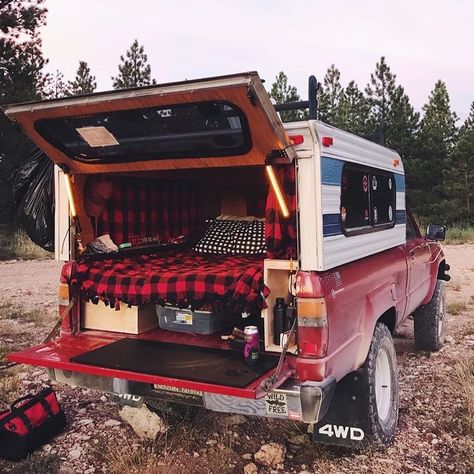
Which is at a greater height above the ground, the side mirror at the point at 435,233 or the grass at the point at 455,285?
the side mirror at the point at 435,233

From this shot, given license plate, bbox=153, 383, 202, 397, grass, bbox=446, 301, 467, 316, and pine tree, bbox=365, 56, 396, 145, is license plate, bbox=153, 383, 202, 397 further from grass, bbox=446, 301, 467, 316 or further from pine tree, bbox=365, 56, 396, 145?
pine tree, bbox=365, 56, 396, 145

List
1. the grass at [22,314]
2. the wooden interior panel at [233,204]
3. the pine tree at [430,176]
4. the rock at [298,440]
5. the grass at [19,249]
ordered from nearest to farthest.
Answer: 1. the rock at [298,440]
2. the wooden interior panel at [233,204]
3. the grass at [22,314]
4. the grass at [19,249]
5. the pine tree at [430,176]

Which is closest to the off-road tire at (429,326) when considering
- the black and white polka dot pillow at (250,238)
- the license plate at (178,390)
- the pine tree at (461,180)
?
the black and white polka dot pillow at (250,238)

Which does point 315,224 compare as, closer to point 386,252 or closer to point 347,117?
point 386,252

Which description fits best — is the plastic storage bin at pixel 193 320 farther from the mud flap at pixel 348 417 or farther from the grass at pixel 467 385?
the grass at pixel 467 385

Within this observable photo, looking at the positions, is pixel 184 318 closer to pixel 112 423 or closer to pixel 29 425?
pixel 112 423

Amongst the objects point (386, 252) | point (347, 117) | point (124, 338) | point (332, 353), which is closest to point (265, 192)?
point (386, 252)

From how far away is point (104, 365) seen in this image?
319cm

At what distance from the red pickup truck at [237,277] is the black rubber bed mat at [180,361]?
Answer: 0.04ft

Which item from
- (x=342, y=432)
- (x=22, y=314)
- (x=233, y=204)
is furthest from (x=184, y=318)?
(x=22, y=314)

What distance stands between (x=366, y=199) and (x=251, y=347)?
149 cm

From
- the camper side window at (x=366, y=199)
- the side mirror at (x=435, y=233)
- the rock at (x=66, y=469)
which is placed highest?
the camper side window at (x=366, y=199)

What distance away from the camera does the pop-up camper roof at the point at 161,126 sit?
276cm

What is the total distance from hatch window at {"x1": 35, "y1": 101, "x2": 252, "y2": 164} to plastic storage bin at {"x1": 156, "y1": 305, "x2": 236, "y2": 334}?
3.68 feet
